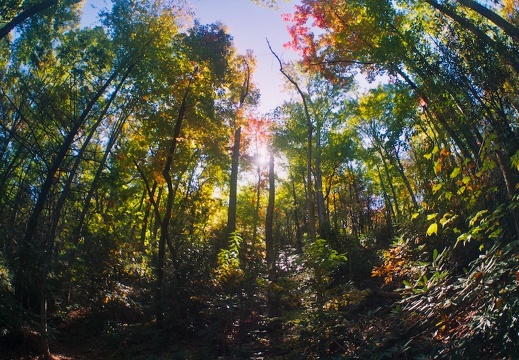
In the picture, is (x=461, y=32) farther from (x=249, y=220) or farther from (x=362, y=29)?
(x=249, y=220)

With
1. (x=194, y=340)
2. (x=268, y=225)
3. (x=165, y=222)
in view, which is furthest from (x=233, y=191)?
(x=194, y=340)

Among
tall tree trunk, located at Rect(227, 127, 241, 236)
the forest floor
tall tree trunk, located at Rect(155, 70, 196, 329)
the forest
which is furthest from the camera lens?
tall tree trunk, located at Rect(227, 127, 241, 236)

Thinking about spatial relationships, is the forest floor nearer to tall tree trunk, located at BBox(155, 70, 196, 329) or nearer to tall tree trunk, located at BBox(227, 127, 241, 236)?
tall tree trunk, located at BBox(155, 70, 196, 329)

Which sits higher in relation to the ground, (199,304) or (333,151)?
(333,151)

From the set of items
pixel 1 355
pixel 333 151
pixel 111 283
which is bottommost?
pixel 1 355

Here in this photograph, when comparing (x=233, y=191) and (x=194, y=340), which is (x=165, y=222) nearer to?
(x=194, y=340)

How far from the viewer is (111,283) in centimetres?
880

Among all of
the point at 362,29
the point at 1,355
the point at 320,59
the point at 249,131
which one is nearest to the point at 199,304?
the point at 1,355

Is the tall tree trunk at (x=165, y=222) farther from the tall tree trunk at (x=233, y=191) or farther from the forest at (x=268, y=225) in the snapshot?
the tall tree trunk at (x=233, y=191)

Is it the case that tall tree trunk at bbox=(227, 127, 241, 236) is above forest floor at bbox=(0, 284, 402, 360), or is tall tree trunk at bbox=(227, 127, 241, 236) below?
above

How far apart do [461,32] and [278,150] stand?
51.7 ft

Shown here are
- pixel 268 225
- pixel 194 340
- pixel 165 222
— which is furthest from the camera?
pixel 268 225

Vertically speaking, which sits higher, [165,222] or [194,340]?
[165,222]

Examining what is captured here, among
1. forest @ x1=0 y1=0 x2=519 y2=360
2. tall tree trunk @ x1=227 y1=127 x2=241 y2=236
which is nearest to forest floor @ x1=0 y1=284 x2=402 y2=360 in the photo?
forest @ x1=0 y1=0 x2=519 y2=360
